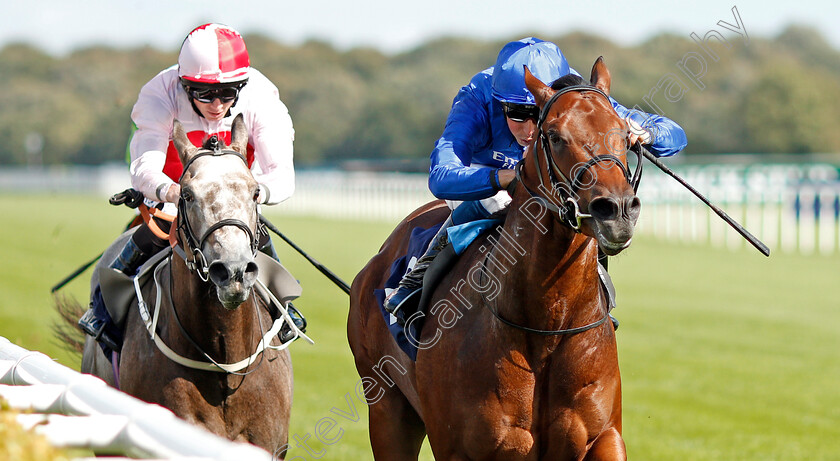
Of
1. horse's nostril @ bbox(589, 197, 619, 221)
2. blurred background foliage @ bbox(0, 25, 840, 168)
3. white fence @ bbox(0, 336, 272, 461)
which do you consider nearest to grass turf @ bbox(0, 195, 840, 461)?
horse's nostril @ bbox(589, 197, 619, 221)

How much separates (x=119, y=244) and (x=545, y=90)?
8.64ft

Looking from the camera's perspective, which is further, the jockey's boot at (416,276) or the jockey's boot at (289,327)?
the jockey's boot at (289,327)

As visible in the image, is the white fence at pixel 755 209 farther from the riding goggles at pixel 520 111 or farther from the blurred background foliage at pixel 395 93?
the riding goggles at pixel 520 111

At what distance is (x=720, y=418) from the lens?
7355 mm

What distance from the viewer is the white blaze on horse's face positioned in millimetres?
3547

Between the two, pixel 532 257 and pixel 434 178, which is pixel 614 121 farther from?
pixel 434 178

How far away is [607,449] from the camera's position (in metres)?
3.52

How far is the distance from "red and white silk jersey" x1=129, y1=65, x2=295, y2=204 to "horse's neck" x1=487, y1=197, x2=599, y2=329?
118 cm

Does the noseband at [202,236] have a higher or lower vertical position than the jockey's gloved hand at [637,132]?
lower

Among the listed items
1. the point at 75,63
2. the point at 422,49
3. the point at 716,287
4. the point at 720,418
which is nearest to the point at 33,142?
the point at 75,63

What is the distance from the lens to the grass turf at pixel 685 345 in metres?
6.83

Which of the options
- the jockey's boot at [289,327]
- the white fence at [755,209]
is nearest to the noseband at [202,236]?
the jockey's boot at [289,327]

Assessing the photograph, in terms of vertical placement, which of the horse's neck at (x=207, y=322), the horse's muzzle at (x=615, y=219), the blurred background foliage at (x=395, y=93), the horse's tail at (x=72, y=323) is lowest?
the blurred background foliage at (x=395, y=93)

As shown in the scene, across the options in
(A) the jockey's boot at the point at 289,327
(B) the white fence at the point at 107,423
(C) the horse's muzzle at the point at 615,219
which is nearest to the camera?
(B) the white fence at the point at 107,423
